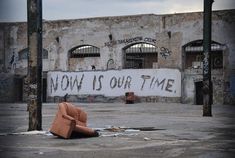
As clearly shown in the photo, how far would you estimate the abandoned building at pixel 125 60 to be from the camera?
32.6 meters

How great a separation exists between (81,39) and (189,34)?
909 centimetres

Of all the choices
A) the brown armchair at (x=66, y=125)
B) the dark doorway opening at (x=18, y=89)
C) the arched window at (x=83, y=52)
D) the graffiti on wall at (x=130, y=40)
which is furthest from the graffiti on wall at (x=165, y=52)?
the brown armchair at (x=66, y=125)

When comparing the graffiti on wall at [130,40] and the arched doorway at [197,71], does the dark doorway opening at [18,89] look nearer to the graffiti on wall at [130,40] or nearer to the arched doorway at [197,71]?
the graffiti on wall at [130,40]

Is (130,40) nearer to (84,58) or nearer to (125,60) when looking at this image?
(125,60)

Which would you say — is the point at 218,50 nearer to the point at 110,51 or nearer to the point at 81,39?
the point at 110,51

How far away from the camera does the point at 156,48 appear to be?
34656 mm

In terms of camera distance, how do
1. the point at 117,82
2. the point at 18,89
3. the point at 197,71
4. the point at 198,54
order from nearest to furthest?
the point at 197,71 → the point at 198,54 → the point at 117,82 → the point at 18,89

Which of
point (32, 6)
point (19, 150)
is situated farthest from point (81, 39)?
point (19, 150)

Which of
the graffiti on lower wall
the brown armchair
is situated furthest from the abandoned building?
the brown armchair

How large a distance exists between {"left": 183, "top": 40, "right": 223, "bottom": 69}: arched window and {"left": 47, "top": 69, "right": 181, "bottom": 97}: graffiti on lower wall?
4.79 feet

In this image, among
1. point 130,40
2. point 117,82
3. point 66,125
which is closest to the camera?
point 66,125

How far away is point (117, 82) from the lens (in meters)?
35.7

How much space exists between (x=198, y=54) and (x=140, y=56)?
5866 mm

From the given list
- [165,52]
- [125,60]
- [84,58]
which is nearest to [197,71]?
[165,52]
